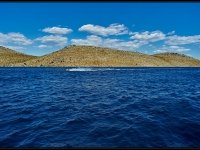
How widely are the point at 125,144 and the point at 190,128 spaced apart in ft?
17.2

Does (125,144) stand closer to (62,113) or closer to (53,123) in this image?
(53,123)

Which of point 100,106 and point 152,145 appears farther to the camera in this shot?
point 100,106

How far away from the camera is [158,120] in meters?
17.4

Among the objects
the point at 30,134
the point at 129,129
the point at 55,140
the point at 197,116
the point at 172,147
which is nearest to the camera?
the point at 172,147

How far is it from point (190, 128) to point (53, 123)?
855 cm

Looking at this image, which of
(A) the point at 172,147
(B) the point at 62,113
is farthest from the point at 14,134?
(A) the point at 172,147

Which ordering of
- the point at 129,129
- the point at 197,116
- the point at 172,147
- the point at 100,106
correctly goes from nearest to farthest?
1. the point at 172,147
2. the point at 129,129
3. the point at 197,116
4. the point at 100,106

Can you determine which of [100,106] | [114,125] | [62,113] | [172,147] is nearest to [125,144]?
[172,147]

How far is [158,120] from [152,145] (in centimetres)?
536

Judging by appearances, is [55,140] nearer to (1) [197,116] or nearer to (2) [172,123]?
(2) [172,123]

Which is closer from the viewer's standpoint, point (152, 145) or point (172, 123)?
point (152, 145)

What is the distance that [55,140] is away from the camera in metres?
12.9

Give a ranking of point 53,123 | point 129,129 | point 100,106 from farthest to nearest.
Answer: point 100,106, point 53,123, point 129,129

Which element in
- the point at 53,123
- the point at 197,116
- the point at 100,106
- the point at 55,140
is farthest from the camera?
the point at 100,106
